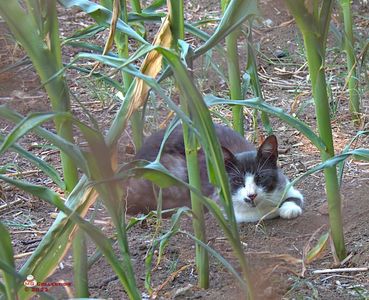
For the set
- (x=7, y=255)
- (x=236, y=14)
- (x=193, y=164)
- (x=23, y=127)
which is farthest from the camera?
(x=193, y=164)

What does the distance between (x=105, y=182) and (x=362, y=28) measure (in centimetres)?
360

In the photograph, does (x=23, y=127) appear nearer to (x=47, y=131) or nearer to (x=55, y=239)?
(x=47, y=131)

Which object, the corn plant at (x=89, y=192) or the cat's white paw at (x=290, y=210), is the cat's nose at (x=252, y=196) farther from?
the corn plant at (x=89, y=192)

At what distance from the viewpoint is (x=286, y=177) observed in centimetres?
369

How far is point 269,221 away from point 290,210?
0.13 metres

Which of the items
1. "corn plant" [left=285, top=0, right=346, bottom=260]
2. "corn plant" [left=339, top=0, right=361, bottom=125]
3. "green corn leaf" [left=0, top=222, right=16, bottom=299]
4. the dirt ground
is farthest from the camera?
"corn plant" [left=339, top=0, right=361, bottom=125]

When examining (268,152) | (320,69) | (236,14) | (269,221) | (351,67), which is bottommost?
(269,221)

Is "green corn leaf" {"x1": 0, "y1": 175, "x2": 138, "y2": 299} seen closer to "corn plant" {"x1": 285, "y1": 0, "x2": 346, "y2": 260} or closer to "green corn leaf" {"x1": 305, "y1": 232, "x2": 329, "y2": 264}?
"green corn leaf" {"x1": 305, "y1": 232, "x2": 329, "y2": 264}

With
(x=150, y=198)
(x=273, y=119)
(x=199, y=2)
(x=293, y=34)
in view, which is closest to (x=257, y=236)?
(x=150, y=198)

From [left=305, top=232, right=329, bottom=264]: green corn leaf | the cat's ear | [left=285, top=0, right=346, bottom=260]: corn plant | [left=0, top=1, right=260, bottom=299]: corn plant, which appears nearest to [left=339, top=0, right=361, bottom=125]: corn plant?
the cat's ear

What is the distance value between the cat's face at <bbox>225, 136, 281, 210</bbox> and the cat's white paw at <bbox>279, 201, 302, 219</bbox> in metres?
0.28

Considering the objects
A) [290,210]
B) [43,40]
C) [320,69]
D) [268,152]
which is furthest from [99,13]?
[268,152]

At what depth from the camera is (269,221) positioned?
11.0 ft

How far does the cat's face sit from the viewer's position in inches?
140
